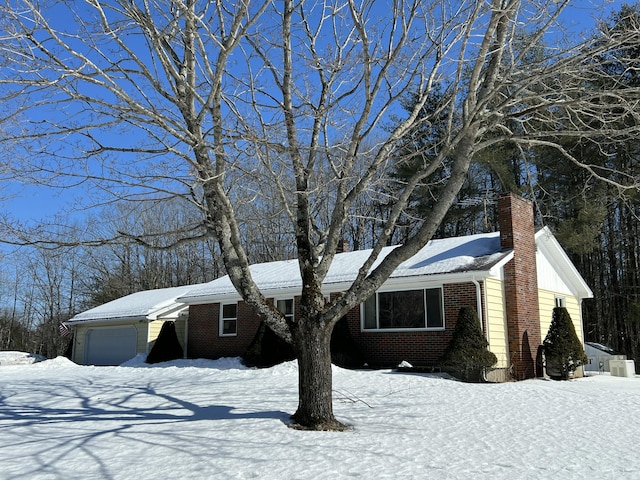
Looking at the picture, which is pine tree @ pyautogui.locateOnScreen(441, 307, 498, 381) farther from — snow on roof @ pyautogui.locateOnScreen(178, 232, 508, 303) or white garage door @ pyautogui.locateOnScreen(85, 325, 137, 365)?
white garage door @ pyautogui.locateOnScreen(85, 325, 137, 365)

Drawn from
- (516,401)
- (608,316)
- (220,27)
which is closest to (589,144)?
(608,316)

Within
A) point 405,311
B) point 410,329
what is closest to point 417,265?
point 405,311

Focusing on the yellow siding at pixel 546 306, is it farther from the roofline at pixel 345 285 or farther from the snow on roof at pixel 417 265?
the roofline at pixel 345 285

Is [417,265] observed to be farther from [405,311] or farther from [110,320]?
[110,320]

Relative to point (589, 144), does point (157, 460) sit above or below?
Result: below

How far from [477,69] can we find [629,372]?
14361mm

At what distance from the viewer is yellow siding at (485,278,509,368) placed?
14617 millimetres

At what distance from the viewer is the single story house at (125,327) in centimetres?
2255

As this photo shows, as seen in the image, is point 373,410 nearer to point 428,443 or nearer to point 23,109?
point 428,443

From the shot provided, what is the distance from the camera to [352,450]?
21.5 ft

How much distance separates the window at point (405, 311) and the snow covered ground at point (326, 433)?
3.18m

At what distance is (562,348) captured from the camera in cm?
1548

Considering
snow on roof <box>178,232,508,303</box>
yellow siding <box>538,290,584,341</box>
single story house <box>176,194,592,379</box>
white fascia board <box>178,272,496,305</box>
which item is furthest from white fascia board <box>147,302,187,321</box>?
yellow siding <box>538,290,584,341</box>

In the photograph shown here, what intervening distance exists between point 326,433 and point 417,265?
928cm
